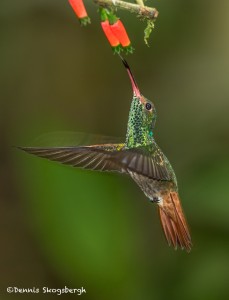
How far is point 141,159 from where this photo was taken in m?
1.86

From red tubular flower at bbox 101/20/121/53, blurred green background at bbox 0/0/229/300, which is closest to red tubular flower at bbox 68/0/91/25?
red tubular flower at bbox 101/20/121/53

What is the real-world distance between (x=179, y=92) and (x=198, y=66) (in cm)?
25

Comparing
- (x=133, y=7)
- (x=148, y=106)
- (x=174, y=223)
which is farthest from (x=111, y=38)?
(x=174, y=223)

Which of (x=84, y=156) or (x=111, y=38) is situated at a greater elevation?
(x=111, y=38)

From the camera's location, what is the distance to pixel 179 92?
15.6 feet

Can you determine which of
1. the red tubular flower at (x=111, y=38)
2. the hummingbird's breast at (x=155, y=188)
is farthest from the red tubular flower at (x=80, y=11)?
the hummingbird's breast at (x=155, y=188)

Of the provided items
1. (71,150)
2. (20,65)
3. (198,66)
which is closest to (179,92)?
(198,66)

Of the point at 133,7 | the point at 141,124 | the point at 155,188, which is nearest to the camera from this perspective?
the point at 133,7

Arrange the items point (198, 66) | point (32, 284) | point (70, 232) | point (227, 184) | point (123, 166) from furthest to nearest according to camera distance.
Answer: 1. point (198, 66)
2. point (32, 284)
3. point (227, 184)
4. point (70, 232)
5. point (123, 166)

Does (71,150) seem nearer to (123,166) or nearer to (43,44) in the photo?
(123,166)

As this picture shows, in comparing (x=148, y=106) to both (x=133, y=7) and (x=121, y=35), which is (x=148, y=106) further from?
(x=133, y=7)

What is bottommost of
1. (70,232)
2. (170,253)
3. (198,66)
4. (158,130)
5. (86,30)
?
(170,253)

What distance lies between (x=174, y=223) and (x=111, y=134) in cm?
237

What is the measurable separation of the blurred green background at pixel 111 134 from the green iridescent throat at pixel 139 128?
3.20 feet
